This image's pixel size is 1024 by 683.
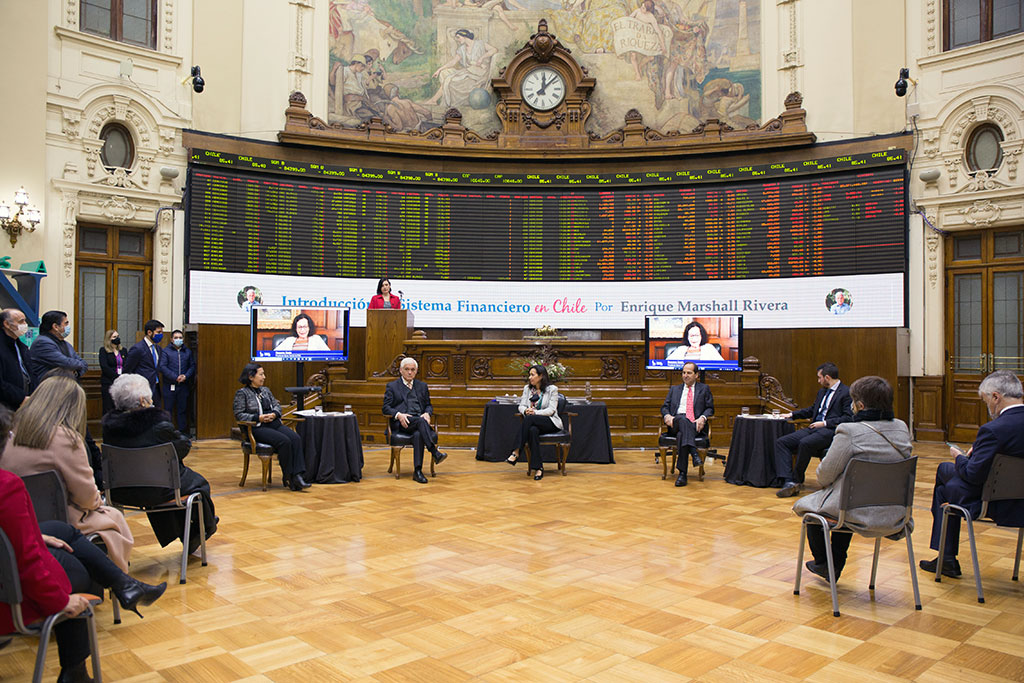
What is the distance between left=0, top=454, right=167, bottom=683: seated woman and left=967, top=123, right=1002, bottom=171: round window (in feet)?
38.3

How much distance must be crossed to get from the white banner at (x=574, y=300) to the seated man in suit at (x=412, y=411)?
352 centimetres

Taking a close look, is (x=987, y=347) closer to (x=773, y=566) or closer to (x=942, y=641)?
(x=773, y=566)

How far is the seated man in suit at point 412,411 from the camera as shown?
24.6 feet

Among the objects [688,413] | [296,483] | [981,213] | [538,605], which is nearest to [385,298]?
[296,483]

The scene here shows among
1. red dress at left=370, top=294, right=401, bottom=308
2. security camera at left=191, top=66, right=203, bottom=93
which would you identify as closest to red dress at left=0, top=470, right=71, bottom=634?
red dress at left=370, top=294, right=401, bottom=308

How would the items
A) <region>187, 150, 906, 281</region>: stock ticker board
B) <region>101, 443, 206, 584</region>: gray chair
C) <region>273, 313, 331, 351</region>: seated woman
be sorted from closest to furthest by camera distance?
<region>101, 443, 206, 584</region>: gray chair, <region>273, 313, 331, 351</region>: seated woman, <region>187, 150, 906, 281</region>: stock ticker board

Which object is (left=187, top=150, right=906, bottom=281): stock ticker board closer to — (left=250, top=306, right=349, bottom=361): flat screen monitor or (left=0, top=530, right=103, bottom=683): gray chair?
(left=250, top=306, right=349, bottom=361): flat screen monitor

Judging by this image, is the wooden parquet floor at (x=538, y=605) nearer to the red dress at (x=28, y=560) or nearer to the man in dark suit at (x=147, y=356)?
the red dress at (x=28, y=560)

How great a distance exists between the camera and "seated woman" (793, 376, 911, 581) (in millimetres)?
3789

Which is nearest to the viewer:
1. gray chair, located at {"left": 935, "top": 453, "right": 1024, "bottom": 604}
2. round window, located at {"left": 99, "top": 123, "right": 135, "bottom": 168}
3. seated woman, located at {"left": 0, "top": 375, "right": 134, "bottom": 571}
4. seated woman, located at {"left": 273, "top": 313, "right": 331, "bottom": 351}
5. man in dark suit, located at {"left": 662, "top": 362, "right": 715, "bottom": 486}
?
seated woman, located at {"left": 0, "top": 375, "right": 134, "bottom": 571}

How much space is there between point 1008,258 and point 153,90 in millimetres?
12476

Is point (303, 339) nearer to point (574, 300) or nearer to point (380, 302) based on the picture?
point (380, 302)

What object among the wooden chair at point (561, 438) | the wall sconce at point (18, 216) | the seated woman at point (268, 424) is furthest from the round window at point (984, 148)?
the wall sconce at point (18, 216)

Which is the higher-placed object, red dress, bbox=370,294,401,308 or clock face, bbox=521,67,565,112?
clock face, bbox=521,67,565,112
